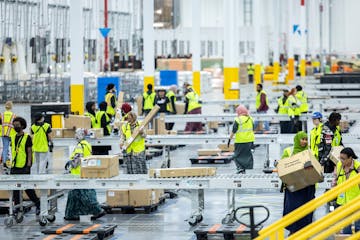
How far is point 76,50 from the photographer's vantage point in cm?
2884

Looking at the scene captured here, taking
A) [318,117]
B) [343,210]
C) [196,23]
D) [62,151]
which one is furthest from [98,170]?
[196,23]

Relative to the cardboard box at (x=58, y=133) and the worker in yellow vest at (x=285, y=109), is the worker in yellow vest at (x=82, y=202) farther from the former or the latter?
the worker in yellow vest at (x=285, y=109)

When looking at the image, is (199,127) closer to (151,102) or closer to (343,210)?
(151,102)

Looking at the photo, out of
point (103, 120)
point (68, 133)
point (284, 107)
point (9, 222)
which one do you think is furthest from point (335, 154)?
point (284, 107)

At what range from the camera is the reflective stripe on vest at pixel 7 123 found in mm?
22359

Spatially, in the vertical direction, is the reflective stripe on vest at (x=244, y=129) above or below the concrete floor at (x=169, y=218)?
above

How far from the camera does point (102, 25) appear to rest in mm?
46000

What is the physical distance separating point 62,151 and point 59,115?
10.2 ft

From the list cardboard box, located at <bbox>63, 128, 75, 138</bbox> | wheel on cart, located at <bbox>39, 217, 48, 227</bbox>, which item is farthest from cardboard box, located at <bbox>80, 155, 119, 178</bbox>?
cardboard box, located at <bbox>63, 128, 75, 138</bbox>

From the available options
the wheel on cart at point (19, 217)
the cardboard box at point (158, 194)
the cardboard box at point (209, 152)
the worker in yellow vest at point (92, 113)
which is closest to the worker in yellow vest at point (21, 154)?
the wheel on cart at point (19, 217)

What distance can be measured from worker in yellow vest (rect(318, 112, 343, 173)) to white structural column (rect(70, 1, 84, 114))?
12854mm

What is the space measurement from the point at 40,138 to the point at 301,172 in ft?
28.7

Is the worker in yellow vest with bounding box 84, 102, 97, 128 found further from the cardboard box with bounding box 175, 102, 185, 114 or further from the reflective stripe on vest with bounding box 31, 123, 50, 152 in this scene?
the cardboard box with bounding box 175, 102, 185, 114

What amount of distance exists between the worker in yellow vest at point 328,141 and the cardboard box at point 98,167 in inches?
130
